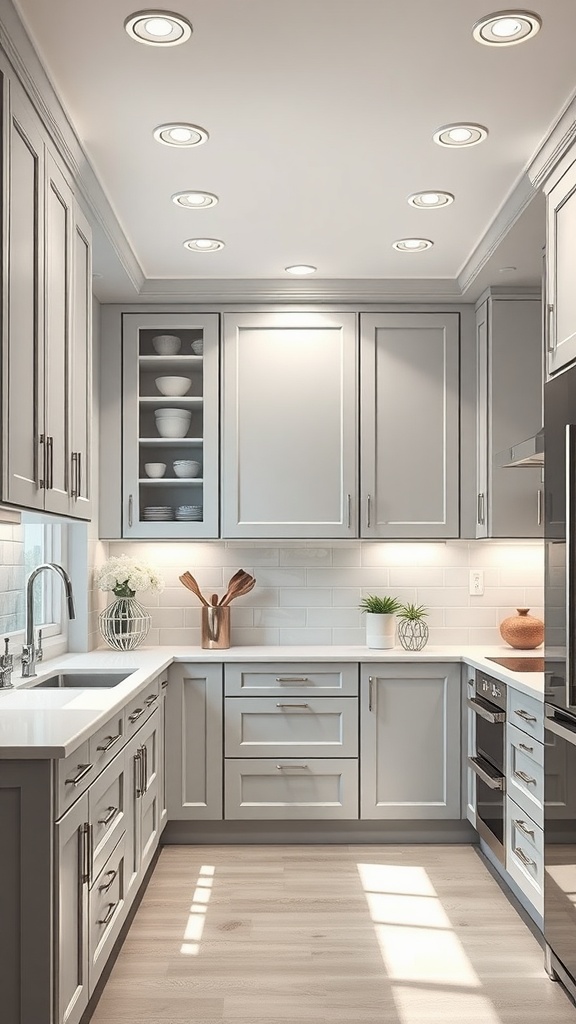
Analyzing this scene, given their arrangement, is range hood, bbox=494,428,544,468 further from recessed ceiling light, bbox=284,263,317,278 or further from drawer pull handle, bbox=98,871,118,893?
drawer pull handle, bbox=98,871,118,893

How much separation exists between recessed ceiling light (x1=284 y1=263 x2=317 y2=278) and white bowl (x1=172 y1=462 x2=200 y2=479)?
1032 mm

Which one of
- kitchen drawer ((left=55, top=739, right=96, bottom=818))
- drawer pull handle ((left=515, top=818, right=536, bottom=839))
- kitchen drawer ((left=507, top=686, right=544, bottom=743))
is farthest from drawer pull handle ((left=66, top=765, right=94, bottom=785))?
drawer pull handle ((left=515, top=818, right=536, bottom=839))

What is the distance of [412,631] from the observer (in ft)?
15.0

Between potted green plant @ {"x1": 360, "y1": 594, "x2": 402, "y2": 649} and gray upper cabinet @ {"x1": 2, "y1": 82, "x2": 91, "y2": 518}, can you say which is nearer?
gray upper cabinet @ {"x1": 2, "y1": 82, "x2": 91, "y2": 518}

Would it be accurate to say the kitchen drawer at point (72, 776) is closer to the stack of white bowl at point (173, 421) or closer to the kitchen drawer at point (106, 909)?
the kitchen drawer at point (106, 909)

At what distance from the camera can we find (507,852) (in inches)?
140

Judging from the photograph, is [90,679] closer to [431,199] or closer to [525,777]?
[525,777]

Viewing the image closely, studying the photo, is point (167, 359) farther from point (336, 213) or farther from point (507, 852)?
point (507, 852)

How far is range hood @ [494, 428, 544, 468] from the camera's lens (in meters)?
3.19

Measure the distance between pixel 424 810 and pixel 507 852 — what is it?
0.81m

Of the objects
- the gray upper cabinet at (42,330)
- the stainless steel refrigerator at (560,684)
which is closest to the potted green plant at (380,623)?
the stainless steel refrigerator at (560,684)

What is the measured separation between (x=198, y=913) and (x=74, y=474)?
1684 mm

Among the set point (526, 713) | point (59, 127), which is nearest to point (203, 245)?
point (59, 127)

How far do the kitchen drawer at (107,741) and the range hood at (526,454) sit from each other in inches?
64.3
